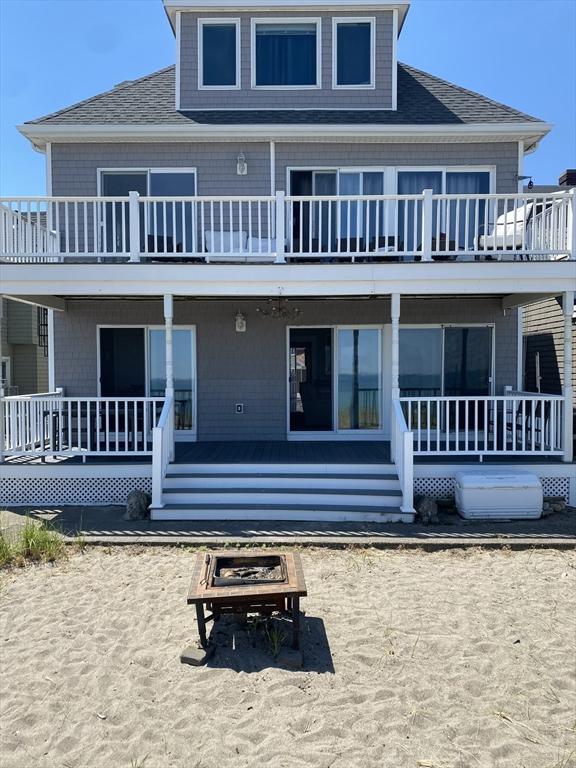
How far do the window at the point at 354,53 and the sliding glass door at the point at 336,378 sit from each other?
496 centimetres

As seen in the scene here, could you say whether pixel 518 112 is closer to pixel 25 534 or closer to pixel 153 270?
pixel 153 270

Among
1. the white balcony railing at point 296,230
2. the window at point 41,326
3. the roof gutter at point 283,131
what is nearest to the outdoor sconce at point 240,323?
the white balcony railing at point 296,230

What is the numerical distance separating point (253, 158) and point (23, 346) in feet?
44.0

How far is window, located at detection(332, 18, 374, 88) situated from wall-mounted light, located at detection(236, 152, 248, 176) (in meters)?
2.56

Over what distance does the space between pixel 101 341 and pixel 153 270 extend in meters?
2.89

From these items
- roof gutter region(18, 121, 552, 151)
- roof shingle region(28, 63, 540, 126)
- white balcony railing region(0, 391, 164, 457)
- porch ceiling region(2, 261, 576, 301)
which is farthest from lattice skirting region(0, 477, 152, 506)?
roof shingle region(28, 63, 540, 126)

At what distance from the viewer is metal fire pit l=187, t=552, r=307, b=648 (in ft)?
12.8

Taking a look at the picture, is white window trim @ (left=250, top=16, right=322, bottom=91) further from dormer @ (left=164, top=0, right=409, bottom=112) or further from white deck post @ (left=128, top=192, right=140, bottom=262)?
white deck post @ (left=128, top=192, right=140, bottom=262)

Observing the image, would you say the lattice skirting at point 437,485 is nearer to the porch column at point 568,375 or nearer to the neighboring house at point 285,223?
the porch column at point 568,375

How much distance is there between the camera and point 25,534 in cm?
589

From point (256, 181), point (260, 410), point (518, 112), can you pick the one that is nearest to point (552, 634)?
point (260, 410)

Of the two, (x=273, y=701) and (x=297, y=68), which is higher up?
(x=297, y=68)

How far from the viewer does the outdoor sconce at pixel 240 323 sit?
959 cm

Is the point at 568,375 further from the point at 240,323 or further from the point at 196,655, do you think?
the point at 196,655
